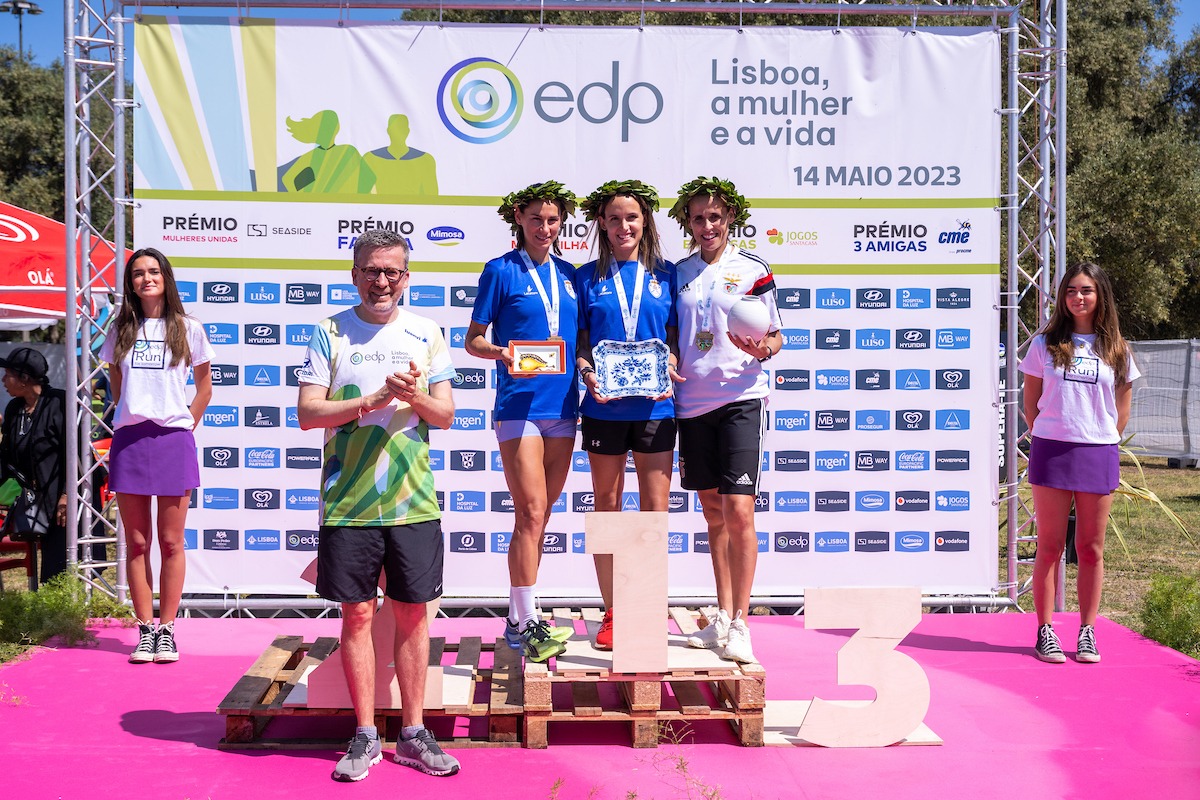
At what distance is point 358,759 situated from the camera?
11.5 feet

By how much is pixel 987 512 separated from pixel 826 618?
2708mm

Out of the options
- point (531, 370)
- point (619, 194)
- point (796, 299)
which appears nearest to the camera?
point (531, 370)

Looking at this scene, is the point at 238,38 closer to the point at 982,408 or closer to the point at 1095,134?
the point at 982,408

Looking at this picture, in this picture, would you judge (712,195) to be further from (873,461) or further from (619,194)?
(873,461)

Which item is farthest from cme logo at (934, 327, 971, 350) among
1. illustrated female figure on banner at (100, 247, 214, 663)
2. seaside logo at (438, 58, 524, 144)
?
illustrated female figure on banner at (100, 247, 214, 663)

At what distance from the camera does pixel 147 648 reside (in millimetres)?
5043

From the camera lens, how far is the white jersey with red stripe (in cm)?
429

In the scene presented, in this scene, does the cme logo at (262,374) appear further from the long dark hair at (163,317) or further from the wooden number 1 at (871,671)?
the wooden number 1 at (871,671)

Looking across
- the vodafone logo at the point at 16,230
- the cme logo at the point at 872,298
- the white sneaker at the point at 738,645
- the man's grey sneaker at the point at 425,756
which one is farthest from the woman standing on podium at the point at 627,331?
the vodafone logo at the point at 16,230

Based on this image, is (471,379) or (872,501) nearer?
A: (471,379)

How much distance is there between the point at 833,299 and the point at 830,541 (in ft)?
4.58

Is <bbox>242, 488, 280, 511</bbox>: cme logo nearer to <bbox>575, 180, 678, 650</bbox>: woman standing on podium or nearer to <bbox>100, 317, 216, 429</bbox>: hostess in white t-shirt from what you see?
<bbox>100, 317, 216, 429</bbox>: hostess in white t-shirt

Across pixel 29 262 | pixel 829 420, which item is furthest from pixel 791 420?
pixel 29 262

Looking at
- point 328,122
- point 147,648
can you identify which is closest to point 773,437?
point 328,122
